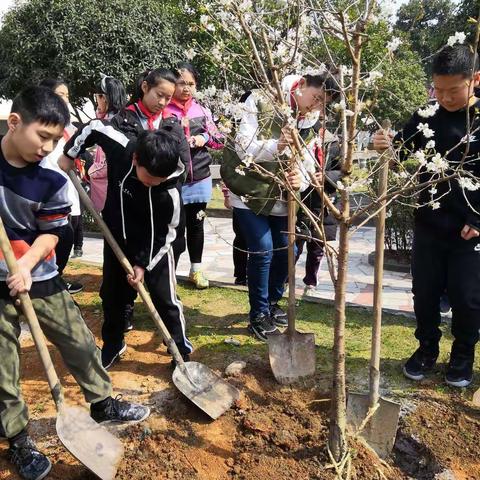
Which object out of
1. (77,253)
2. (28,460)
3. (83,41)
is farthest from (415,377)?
(83,41)

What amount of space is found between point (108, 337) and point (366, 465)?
1.83 meters

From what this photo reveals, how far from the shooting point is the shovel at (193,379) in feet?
9.50

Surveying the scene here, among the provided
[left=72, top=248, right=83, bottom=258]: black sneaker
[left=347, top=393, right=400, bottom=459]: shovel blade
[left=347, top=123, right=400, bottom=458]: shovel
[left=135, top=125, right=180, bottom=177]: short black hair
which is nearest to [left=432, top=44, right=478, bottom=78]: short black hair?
[left=347, top=123, right=400, bottom=458]: shovel

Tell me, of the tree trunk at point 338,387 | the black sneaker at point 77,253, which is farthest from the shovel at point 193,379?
the black sneaker at point 77,253

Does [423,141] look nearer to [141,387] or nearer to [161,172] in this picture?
[161,172]

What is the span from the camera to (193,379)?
304cm

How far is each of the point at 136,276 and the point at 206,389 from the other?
80 cm

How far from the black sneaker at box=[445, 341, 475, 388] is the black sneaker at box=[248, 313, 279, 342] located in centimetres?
127

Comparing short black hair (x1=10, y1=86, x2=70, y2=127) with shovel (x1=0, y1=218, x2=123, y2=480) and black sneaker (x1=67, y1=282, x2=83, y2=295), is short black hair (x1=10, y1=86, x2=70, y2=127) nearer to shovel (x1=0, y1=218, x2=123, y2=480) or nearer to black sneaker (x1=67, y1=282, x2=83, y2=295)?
shovel (x1=0, y1=218, x2=123, y2=480)

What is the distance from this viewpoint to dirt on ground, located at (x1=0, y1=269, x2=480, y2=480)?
8.21 feet

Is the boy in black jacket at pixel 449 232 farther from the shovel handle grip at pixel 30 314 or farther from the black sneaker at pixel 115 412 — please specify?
the shovel handle grip at pixel 30 314

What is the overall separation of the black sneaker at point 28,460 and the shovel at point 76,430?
0.72ft

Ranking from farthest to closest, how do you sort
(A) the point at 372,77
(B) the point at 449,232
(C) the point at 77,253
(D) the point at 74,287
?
(C) the point at 77,253, (D) the point at 74,287, (B) the point at 449,232, (A) the point at 372,77

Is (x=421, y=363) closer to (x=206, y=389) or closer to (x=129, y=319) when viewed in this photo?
(x=206, y=389)
